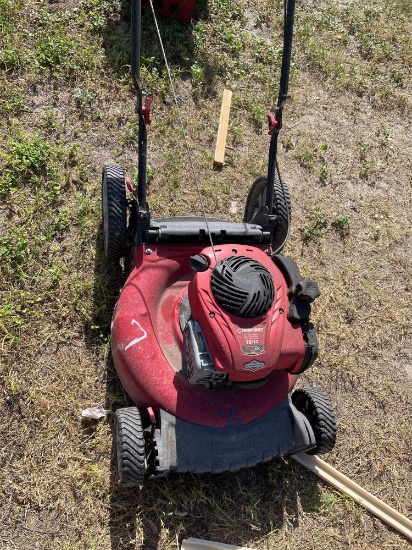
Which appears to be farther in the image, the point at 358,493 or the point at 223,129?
the point at 223,129

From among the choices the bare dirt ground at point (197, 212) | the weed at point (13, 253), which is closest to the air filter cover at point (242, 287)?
the bare dirt ground at point (197, 212)

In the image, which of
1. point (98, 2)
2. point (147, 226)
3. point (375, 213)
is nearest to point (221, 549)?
point (147, 226)

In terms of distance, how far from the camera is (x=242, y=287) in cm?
275

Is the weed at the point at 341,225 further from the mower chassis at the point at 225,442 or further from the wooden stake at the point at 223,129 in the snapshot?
the mower chassis at the point at 225,442

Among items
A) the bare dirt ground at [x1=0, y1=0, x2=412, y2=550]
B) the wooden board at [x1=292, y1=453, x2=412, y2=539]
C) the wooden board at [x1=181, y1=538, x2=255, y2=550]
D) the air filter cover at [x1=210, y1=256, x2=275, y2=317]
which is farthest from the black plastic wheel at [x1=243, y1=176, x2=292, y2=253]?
the wooden board at [x1=181, y1=538, x2=255, y2=550]

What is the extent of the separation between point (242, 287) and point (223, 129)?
2.29 m

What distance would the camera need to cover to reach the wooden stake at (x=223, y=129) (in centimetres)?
454

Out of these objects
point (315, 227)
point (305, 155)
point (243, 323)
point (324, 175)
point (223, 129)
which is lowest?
point (243, 323)

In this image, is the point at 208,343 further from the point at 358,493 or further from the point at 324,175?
the point at 324,175

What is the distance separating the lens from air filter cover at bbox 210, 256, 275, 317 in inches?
107

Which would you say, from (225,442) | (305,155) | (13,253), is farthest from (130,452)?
(305,155)

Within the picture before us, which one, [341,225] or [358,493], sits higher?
[341,225]

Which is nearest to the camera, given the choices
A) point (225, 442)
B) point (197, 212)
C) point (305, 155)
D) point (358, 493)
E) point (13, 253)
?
point (225, 442)

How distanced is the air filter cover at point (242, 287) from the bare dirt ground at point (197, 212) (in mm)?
1063
